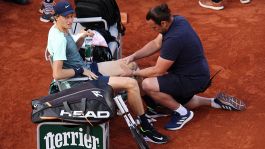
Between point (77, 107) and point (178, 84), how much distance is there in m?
1.49

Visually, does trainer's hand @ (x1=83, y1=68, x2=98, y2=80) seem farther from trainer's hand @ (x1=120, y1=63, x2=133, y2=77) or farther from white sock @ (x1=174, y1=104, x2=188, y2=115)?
white sock @ (x1=174, y1=104, x2=188, y2=115)

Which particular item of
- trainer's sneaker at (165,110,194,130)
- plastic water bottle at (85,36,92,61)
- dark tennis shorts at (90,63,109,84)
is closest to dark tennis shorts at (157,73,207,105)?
trainer's sneaker at (165,110,194,130)

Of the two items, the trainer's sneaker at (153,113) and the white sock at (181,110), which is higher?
the white sock at (181,110)

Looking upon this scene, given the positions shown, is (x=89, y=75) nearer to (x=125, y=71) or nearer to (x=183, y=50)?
(x=125, y=71)

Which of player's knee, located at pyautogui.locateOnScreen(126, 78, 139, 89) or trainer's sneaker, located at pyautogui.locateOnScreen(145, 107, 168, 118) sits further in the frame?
trainer's sneaker, located at pyautogui.locateOnScreen(145, 107, 168, 118)

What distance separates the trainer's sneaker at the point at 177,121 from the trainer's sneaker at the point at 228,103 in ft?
1.54

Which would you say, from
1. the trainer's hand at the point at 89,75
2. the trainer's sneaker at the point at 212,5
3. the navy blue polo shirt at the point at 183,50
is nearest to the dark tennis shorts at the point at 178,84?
the navy blue polo shirt at the point at 183,50

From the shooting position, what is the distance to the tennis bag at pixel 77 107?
18.5 ft

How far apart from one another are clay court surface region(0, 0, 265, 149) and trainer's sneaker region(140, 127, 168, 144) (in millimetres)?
75

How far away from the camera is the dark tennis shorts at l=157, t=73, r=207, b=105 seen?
264 inches

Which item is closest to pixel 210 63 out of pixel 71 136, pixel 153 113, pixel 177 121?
pixel 153 113

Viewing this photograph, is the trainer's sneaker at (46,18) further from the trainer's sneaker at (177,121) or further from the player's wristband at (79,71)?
the trainer's sneaker at (177,121)

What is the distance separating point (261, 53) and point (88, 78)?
3.26m

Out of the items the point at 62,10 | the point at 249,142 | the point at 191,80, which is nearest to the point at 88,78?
the point at 62,10
